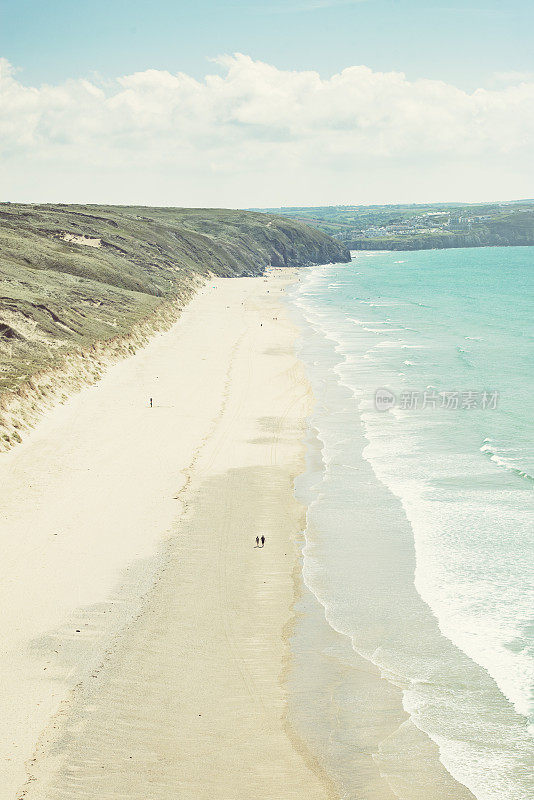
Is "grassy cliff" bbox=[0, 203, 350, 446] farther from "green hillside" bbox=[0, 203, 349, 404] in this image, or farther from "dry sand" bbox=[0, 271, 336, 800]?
"dry sand" bbox=[0, 271, 336, 800]

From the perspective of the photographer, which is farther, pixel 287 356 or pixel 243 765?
pixel 287 356

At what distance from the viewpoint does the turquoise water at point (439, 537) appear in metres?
15.6

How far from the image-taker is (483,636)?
18.5 meters

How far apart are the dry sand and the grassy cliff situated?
19.2 feet

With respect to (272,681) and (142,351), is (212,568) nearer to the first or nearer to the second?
(272,681)

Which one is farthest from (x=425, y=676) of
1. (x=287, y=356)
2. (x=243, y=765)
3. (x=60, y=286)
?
(x=60, y=286)

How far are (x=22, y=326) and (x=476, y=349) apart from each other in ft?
121
